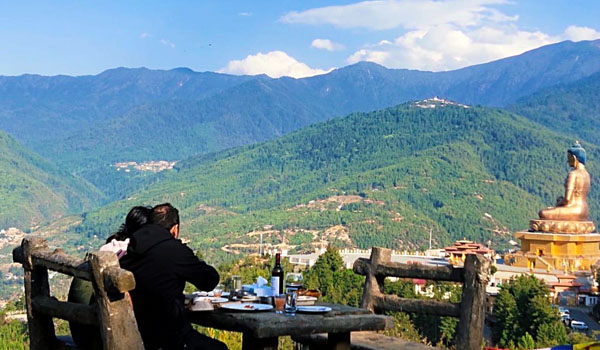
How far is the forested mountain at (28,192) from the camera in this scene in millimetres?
160000

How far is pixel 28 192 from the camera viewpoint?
172 metres

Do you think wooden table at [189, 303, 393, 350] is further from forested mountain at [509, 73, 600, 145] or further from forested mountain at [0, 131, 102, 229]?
forested mountain at [509, 73, 600, 145]

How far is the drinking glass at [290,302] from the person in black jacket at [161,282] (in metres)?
0.52

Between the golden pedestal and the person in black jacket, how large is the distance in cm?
2889

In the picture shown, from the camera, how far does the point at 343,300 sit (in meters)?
31.3

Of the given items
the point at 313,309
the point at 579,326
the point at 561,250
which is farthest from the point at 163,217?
the point at 561,250

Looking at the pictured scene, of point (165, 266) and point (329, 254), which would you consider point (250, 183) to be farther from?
point (165, 266)

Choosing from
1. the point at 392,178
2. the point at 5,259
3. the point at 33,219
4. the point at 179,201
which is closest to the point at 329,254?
→ the point at 392,178

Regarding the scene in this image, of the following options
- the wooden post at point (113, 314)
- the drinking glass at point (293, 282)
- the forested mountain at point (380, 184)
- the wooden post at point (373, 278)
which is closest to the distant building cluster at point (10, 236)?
the forested mountain at point (380, 184)

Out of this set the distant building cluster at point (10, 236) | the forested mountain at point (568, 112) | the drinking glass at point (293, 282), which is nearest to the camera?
the drinking glass at point (293, 282)

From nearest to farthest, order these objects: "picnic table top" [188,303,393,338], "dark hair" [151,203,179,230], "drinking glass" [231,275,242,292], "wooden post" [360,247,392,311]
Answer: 1. "picnic table top" [188,303,393,338]
2. "dark hair" [151,203,179,230]
3. "drinking glass" [231,275,242,292]
4. "wooden post" [360,247,392,311]

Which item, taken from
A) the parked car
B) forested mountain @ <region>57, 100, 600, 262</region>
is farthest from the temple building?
forested mountain @ <region>57, 100, 600, 262</region>

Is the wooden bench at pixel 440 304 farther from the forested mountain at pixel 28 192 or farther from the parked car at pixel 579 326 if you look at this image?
the forested mountain at pixel 28 192

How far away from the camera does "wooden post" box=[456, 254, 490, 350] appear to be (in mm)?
6289
